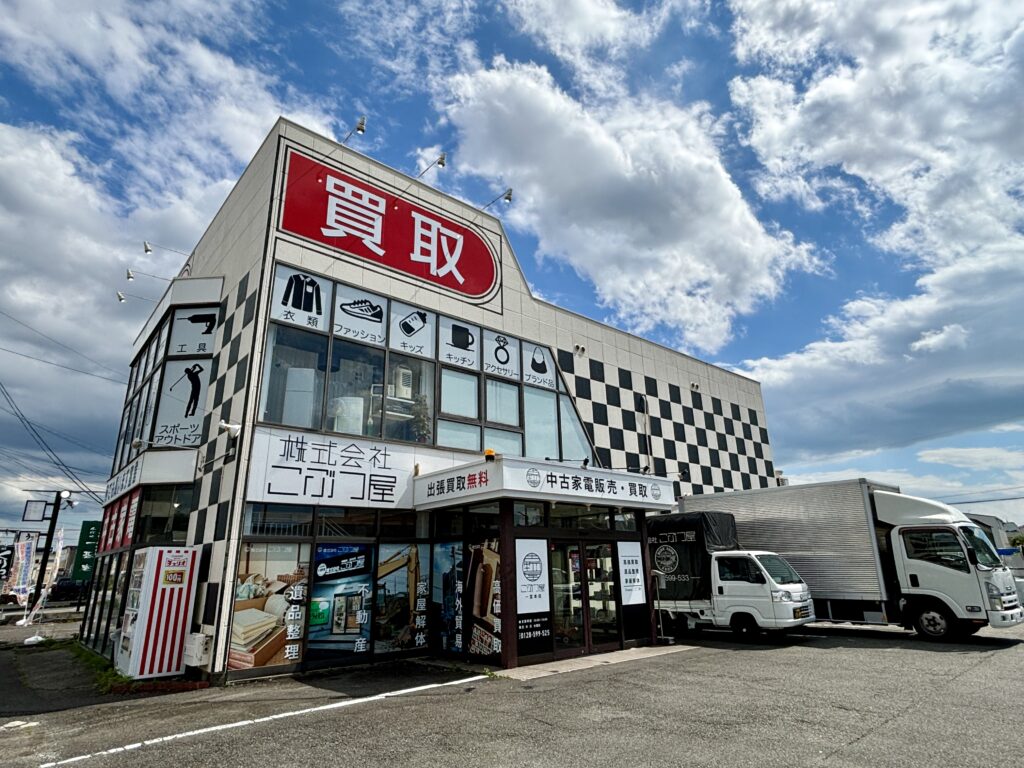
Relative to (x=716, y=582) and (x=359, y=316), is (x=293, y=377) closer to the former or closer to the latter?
(x=359, y=316)

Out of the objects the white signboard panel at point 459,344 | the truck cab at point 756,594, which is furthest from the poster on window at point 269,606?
the truck cab at point 756,594

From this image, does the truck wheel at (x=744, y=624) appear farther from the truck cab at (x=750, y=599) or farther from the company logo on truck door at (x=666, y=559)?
the company logo on truck door at (x=666, y=559)

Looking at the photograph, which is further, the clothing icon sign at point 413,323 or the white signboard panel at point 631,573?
the clothing icon sign at point 413,323

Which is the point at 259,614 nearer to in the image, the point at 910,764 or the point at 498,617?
the point at 498,617

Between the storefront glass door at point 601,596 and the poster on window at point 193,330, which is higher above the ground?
the poster on window at point 193,330

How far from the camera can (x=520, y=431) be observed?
475 inches

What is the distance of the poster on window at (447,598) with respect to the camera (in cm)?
941

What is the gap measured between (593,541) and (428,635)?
3.23m

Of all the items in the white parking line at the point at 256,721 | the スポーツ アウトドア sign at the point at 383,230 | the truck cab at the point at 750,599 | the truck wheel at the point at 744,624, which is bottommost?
the white parking line at the point at 256,721

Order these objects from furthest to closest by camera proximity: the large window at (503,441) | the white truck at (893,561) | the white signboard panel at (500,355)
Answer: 1. the white signboard panel at (500,355)
2. the large window at (503,441)
3. the white truck at (893,561)

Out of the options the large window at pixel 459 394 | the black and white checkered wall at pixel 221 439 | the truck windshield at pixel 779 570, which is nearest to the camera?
the black and white checkered wall at pixel 221 439

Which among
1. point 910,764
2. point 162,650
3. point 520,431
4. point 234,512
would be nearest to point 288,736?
point 234,512

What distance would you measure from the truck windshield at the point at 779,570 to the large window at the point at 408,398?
6.68 meters

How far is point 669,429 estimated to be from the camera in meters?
16.5
